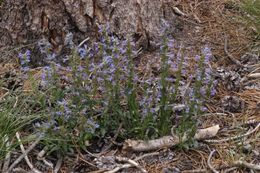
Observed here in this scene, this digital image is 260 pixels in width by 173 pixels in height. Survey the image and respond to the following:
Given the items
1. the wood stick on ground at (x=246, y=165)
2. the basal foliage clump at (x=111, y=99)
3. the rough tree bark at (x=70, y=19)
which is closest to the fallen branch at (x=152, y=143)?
the basal foliage clump at (x=111, y=99)

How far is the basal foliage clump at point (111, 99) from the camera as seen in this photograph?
264 cm

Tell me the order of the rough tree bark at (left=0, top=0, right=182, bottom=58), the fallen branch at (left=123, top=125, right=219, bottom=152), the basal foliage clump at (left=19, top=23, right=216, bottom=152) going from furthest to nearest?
the rough tree bark at (left=0, top=0, right=182, bottom=58), the fallen branch at (left=123, top=125, right=219, bottom=152), the basal foliage clump at (left=19, top=23, right=216, bottom=152)

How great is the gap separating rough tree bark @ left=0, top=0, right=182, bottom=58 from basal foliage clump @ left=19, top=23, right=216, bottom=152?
2.03 feet

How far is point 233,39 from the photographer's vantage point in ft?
12.6

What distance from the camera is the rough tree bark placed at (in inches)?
132

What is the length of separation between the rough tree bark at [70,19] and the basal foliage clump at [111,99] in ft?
2.03

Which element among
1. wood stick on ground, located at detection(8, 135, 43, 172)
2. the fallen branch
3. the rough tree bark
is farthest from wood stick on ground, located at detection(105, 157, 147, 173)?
the rough tree bark

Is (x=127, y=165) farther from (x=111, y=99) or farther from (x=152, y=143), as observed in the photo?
(x=111, y=99)

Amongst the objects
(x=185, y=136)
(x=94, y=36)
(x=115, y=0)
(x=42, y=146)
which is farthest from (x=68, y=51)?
(x=185, y=136)

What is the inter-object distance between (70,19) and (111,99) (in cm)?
86

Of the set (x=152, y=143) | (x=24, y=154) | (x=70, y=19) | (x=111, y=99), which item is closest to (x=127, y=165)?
(x=152, y=143)

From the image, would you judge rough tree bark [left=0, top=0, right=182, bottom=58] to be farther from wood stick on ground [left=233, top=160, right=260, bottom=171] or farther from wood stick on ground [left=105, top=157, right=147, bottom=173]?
wood stick on ground [left=233, top=160, right=260, bottom=171]

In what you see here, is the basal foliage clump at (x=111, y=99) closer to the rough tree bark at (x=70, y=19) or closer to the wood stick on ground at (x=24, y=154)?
the wood stick on ground at (x=24, y=154)

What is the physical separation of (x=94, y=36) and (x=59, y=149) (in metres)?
1.00
